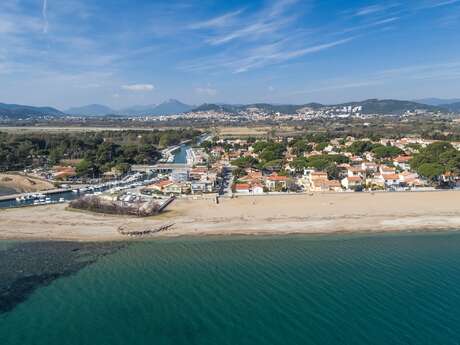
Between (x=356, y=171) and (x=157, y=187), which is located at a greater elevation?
(x=356, y=171)

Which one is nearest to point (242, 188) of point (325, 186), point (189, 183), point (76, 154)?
point (189, 183)

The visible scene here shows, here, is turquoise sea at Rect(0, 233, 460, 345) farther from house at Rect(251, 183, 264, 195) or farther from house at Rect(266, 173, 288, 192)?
house at Rect(266, 173, 288, 192)

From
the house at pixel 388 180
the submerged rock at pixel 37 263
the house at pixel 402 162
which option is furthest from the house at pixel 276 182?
the submerged rock at pixel 37 263

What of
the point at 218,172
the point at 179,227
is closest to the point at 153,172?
the point at 218,172

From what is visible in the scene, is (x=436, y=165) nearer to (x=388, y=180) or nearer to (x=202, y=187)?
(x=388, y=180)

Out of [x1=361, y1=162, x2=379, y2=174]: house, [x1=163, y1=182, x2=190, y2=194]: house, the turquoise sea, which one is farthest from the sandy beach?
[x1=361, y1=162, x2=379, y2=174]: house

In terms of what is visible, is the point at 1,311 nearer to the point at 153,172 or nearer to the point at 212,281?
the point at 212,281

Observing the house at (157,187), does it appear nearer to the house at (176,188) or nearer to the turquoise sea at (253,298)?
the house at (176,188)
